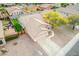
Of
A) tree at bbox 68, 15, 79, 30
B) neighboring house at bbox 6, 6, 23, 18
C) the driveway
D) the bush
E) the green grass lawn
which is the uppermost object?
neighboring house at bbox 6, 6, 23, 18

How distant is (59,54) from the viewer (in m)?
1.18

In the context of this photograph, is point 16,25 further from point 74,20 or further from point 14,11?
point 74,20

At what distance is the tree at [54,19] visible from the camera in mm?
1213

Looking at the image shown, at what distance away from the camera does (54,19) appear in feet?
3.98

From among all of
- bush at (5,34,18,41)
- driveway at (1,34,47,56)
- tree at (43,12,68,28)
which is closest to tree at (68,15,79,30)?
tree at (43,12,68,28)

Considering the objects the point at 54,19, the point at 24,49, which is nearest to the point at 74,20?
the point at 54,19

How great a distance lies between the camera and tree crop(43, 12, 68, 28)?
121 centimetres

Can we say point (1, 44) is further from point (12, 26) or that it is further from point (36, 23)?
point (36, 23)

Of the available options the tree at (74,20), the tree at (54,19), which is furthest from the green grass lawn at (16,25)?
the tree at (74,20)

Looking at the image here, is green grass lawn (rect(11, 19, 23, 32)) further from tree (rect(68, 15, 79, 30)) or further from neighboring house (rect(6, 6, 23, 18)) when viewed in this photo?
tree (rect(68, 15, 79, 30))

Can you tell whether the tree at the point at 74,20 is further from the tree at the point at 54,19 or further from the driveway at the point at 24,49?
the driveway at the point at 24,49

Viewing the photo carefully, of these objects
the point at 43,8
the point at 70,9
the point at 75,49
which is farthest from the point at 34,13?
the point at 75,49

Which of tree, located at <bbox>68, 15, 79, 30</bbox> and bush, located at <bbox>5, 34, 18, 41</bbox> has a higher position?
tree, located at <bbox>68, 15, 79, 30</bbox>

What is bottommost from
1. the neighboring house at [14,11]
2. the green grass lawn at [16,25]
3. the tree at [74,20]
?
the green grass lawn at [16,25]
